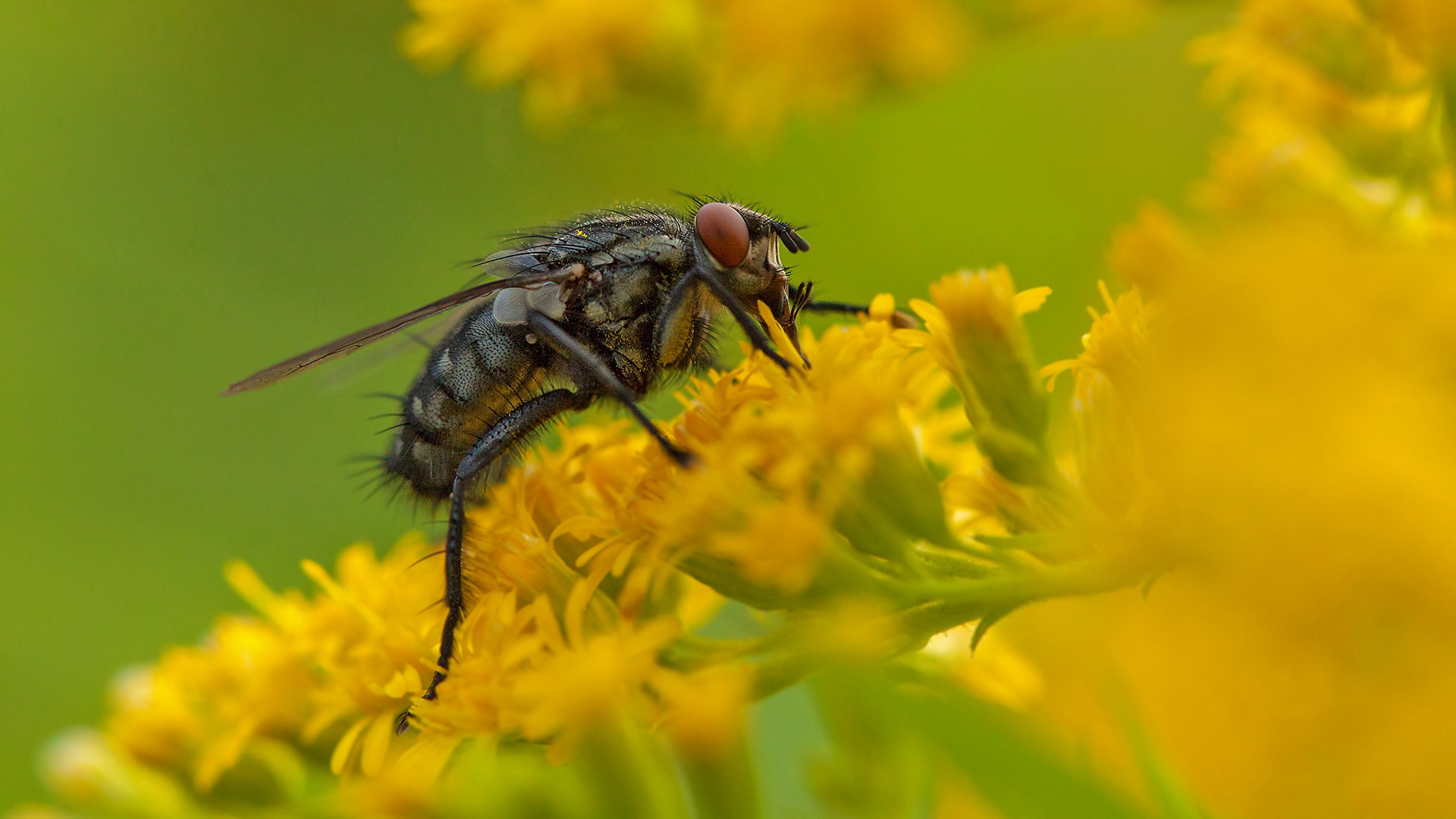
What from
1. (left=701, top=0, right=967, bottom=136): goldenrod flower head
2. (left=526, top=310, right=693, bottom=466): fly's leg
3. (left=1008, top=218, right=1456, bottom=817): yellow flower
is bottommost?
(left=1008, top=218, right=1456, bottom=817): yellow flower

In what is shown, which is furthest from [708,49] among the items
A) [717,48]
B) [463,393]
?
[463,393]

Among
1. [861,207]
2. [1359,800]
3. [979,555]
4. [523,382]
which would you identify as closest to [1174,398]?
[1359,800]

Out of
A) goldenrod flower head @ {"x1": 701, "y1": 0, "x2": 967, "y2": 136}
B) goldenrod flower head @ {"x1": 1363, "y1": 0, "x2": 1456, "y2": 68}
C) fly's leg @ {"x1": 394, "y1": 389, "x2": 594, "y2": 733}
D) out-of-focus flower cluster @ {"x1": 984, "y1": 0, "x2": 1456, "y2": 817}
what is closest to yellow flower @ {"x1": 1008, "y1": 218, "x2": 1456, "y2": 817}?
out-of-focus flower cluster @ {"x1": 984, "y1": 0, "x2": 1456, "y2": 817}

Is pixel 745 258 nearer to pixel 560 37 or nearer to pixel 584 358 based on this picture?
pixel 584 358

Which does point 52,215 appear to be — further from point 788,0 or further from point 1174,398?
point 1174,398

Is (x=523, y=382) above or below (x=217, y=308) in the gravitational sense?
below

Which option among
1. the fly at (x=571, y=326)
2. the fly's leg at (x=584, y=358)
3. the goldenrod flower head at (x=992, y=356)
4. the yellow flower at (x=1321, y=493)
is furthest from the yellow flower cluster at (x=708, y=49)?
the yellow flower at (x=1321, y=493)

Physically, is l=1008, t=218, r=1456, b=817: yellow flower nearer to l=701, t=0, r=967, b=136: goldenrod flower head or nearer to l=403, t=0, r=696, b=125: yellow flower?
l=701, t=0, r=967, b=136: goldenrod flower head
